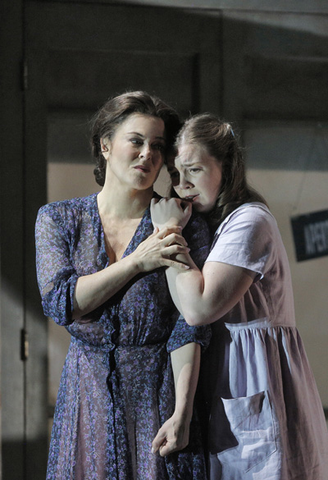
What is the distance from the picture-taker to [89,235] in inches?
67.3

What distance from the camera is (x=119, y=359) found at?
1.65 metres

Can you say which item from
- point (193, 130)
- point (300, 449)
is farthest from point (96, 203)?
point (300, 449)

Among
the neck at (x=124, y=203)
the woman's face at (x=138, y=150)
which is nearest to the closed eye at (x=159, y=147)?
the woman's face at (x=138, y=150)

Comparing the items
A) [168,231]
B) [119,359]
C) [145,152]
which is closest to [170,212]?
[168,231]

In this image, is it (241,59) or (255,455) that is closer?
(255,455)

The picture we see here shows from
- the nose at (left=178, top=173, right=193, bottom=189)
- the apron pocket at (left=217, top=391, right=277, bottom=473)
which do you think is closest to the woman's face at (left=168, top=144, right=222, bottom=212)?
the nose at (left=178, top=173, right=193, bottom=189)

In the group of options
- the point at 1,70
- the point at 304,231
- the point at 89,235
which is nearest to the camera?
the point at 89,235

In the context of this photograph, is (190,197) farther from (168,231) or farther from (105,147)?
(105,147)

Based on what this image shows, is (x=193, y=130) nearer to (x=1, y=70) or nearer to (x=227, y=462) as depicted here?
(x=227, y=462)

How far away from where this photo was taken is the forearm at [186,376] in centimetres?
159

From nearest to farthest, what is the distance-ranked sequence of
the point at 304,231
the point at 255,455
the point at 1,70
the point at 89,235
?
the point at 255,455 → the point at 89,235 → the point at 1,70 → the point at 304,231

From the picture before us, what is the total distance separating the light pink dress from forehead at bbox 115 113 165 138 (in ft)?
1.02

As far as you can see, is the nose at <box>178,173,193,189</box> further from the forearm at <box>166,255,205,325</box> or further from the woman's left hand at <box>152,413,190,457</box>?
the woman's left hand at <box>152,413,190,457</box>

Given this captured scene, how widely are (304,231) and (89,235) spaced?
1.49m
